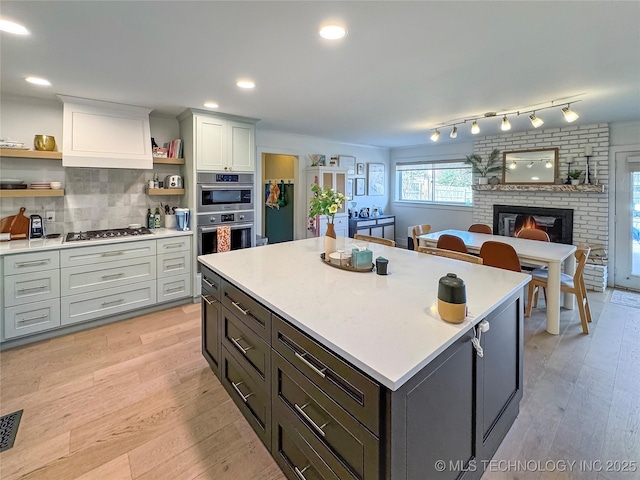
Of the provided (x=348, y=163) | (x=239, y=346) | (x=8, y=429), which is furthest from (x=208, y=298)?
(x=348, y=163)

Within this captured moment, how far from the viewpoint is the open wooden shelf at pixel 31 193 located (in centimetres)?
292

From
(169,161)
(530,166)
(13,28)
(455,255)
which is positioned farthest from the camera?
(530,166)

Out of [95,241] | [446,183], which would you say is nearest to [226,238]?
[95,241]

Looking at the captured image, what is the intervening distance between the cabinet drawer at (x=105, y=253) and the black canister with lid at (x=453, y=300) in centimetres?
323

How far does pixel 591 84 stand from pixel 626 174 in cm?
250

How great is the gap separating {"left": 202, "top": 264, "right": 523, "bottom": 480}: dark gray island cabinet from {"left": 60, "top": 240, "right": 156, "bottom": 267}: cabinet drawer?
1.95 m

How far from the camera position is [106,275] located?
3189 millimetres

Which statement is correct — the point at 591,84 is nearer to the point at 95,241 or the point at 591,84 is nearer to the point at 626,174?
the point at 626,174

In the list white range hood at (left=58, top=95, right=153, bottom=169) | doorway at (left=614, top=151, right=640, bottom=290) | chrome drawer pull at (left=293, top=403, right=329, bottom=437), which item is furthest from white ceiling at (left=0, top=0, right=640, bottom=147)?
chrome drawer pull at (left=293, top=403, right=329, bottom=437)

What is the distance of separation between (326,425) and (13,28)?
8.95 ft

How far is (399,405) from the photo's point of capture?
0.97m

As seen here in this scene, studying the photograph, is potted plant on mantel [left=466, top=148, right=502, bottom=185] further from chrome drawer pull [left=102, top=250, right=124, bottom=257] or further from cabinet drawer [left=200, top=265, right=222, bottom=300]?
chrome drawer pull [left=102, top=250, right=124, bottom=257]

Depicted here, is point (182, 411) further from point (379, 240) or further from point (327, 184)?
point (327, 184)

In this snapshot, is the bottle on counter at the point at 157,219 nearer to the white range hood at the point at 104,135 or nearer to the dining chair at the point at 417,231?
the white range hood at the point at 104,135
